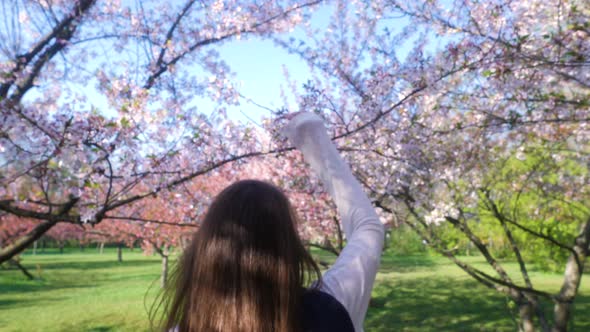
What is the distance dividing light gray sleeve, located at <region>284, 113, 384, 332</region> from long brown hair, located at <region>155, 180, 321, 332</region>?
0.09 meters

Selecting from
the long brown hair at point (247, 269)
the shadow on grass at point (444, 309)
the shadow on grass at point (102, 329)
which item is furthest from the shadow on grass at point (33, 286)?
the long brown hair at point (247, 269)

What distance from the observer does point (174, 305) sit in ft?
3.52

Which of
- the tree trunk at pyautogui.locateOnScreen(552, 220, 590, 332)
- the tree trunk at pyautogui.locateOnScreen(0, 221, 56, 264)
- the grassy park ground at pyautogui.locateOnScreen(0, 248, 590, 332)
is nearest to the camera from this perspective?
the tree trunk at pyautogui.locateOnScreen(0, 221, 56, 264)

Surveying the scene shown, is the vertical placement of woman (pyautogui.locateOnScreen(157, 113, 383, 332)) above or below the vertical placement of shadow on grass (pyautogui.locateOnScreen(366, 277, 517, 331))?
above

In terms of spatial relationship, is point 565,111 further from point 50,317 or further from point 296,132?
point 50,317

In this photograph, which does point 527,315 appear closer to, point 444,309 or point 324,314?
point 324,314

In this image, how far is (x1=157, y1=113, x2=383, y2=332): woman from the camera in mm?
928

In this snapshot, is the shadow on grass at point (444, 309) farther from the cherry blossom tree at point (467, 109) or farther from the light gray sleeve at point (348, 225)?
the light gray sleeve at point (348, 225)

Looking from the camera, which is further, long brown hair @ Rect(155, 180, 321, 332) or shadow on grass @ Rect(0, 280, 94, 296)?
shadow on grass @ Rect(0, 280, 94, 296)

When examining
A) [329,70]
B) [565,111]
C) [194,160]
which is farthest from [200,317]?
[565,111]

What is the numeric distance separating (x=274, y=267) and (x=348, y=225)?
0.19 meters

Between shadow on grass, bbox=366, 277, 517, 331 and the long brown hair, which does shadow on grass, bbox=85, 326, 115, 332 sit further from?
the long brown hair

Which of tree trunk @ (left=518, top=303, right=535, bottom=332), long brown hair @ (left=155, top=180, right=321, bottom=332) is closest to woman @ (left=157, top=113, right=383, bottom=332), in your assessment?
long brown hair @ (left=155, top=180, right=321, bottom=332)

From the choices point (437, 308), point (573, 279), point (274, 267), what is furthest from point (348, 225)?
point (437, 308)
